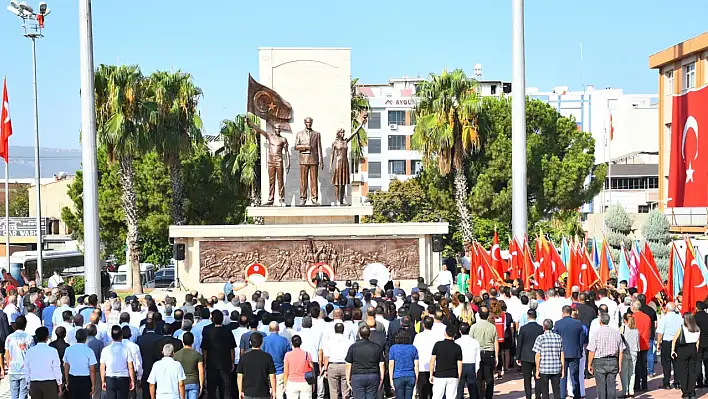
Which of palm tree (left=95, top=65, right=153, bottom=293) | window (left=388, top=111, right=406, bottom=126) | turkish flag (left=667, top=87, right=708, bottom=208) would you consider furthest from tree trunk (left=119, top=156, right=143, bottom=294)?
window (left=388, top=111, right=406, bottom=126)

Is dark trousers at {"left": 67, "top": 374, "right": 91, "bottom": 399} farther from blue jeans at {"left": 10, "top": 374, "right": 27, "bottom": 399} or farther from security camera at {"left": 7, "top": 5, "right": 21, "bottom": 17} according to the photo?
security camera at {"left": 7, "top": 5, "right": 21, "bottom": 17}

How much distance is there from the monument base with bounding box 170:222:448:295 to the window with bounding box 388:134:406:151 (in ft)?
151

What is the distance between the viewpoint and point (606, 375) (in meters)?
13.6

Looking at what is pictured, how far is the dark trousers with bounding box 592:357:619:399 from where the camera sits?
1345cm

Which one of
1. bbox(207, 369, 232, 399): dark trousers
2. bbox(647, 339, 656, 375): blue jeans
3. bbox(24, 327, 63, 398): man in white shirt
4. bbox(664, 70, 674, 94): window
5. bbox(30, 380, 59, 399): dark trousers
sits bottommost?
bbox(647, 339, 656, 375): blue jeans

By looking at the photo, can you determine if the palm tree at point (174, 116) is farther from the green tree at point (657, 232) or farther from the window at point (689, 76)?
the window at point (689, 76)

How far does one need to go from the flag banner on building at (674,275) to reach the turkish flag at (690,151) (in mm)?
954

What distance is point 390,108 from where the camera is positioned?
7631cm

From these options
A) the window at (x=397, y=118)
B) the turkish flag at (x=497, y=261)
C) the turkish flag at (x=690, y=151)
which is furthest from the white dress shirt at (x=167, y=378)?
the window at (x=397, y=118)

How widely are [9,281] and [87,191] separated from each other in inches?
121

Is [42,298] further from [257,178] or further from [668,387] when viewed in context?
[257,178]

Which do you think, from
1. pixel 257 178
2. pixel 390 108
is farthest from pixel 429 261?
pixel 390 108

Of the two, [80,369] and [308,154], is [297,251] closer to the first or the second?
[308,154]

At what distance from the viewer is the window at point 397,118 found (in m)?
76.5
